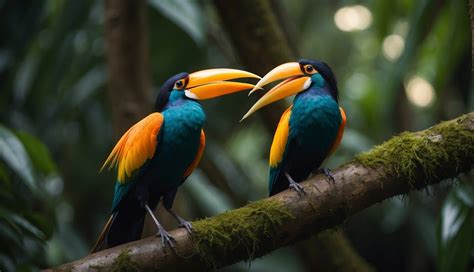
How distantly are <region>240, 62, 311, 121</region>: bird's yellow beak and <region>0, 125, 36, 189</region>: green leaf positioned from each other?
1323 mm

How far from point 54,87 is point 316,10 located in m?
3.99

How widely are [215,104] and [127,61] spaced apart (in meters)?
2.42

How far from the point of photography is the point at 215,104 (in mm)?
7344

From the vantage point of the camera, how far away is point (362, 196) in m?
3.29

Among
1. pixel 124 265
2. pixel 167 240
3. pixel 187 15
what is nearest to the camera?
pixel 124 265

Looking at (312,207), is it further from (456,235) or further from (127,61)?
(127,61)

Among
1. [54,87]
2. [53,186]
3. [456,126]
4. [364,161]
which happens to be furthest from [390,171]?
[53,186]

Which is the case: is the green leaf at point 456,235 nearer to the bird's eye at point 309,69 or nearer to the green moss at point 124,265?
the bird's eye at point 309,69

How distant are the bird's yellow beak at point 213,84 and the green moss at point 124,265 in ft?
3.41

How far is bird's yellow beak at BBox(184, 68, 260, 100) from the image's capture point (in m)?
3.53

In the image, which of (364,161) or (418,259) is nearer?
(364,161)

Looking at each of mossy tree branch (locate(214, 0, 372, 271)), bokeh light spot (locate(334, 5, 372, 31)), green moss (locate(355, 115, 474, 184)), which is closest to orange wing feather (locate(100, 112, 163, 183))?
green moss (locate(355, 115, 474, 184))

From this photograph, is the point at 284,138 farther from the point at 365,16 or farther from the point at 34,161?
the point at 365,16

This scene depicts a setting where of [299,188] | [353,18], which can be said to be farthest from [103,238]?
[353,18]
